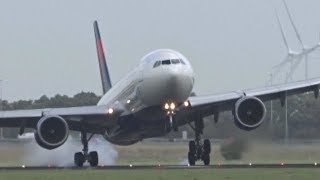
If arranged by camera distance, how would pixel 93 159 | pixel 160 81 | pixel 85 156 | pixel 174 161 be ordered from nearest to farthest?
pixel 160 81
pixel 85 156
pixel 93 159
pixel 174 161

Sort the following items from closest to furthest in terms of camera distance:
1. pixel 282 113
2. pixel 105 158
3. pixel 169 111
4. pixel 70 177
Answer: pixel 70 177, pixel 169 111, pixel 105 158, pixel 282 113

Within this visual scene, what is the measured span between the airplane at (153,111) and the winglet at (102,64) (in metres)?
12.3

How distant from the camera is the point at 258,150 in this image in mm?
59375

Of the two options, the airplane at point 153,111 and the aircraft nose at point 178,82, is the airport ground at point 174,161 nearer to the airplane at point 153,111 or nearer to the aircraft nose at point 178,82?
the airplane at point 153,111

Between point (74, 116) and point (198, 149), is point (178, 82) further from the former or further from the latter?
point (74, 116)

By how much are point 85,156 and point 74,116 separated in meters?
3.13

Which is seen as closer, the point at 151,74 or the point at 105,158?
the point at 151,74

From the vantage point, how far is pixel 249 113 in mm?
58250

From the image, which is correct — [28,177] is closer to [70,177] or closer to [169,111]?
[70,177]

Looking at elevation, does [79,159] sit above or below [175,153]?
below

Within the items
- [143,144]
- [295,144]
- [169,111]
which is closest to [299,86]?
[295,144]

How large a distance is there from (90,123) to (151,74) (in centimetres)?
633

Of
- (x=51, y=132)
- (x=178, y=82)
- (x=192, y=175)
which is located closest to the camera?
(x=192, y=175)

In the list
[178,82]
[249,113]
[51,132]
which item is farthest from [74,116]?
[249,113]
